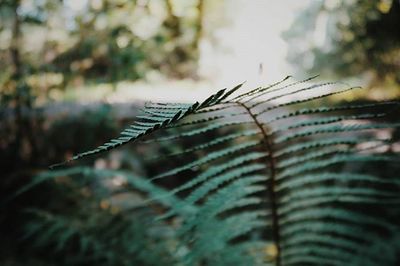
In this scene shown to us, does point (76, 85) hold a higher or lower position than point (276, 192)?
higher

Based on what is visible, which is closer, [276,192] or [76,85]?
[276,192]

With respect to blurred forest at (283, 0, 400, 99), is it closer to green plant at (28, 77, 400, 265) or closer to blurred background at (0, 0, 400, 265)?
blurred background at (0, 0, 400, 265)

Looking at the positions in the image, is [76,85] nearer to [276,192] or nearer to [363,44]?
[363,44]

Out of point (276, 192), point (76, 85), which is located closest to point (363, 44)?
point (76, 85)

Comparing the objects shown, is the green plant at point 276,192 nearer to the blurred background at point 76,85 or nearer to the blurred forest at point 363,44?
the blurred background at point 76,85

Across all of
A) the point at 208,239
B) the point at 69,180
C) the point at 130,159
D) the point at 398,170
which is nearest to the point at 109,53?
the point at 130,159

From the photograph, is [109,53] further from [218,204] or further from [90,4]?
[218,204]

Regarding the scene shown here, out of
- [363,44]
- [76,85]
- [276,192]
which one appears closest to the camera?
[276,192]

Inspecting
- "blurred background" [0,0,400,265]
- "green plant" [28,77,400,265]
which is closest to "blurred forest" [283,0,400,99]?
"blurred background" [0,0,400,265]

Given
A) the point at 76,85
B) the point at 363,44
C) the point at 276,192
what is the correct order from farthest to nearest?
the point at 76,85 < the point at 363,44 < the point at 276,192

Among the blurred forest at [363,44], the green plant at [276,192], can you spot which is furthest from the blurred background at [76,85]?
the green plant at [276,192]

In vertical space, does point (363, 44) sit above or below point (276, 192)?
above
